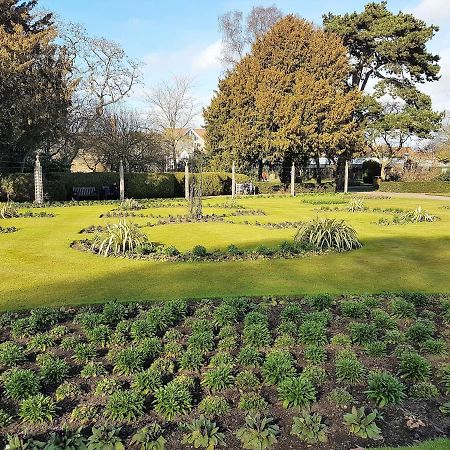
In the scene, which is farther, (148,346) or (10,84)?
(10,84)

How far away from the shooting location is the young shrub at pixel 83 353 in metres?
3.97

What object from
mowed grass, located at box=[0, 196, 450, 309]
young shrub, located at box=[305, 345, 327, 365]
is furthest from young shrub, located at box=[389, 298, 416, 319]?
young shrub, located at box=[305, 345, 327, 365]

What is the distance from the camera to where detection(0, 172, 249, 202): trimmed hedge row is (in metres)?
21.9

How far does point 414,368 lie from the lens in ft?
12.4

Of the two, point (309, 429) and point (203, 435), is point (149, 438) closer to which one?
point (203, 435)

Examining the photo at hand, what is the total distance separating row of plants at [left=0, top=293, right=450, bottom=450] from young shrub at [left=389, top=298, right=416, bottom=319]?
0.01m

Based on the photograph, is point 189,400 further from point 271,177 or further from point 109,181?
point 271,177

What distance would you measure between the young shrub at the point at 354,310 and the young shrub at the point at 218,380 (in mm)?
1980

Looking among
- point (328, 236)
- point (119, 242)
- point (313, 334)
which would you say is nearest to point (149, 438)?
point (313, 334)

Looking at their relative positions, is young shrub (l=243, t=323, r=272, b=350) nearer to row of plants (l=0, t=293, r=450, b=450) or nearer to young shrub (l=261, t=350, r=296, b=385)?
row of plants (l=0, t=293, r=450, b=450)

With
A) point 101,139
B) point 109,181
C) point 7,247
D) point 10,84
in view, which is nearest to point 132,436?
point 7,247

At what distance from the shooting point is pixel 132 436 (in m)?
2.94

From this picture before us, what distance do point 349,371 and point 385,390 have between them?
0.35 m

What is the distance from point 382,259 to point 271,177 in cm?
3678
